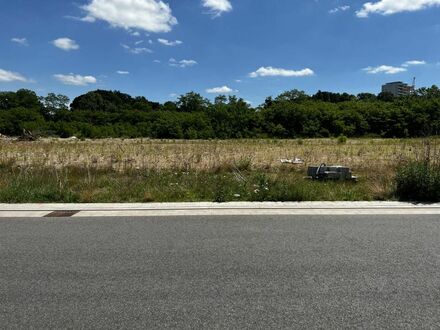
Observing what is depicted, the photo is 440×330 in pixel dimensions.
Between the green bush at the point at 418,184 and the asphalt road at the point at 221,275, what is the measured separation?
2.13 meters

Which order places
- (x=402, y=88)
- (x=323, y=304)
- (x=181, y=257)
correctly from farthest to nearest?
1. (x=402, y=88)
2. (x=181, y=257)
3. (x=323, y=304)

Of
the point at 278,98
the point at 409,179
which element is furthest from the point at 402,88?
the point at 409,179

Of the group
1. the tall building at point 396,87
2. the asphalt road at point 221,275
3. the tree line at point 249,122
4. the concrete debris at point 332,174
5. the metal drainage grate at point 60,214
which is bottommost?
the asphalt road at point 221,275

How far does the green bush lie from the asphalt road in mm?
2126

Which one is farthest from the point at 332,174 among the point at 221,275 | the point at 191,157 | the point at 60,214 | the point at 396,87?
the point at 396,87

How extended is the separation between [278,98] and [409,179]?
114347 mm

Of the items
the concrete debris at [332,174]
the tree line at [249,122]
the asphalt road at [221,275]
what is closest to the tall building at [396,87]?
the tree line at [249,122]

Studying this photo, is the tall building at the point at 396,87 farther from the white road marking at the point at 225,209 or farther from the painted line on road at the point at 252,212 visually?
the painted line on road at the point at 252,212

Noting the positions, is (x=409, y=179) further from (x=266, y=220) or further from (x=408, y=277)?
(x=408, y=277)

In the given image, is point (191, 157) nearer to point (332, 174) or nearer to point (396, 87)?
point (332, 174)

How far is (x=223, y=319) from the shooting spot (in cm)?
335

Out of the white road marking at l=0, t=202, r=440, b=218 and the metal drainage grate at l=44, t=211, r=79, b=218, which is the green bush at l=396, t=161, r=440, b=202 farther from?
Result: the metal drainage grate at l=44, t=211, r=79, b=218

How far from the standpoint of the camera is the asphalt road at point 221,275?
3.40 meters

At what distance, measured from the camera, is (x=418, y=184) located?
863 centimetres
